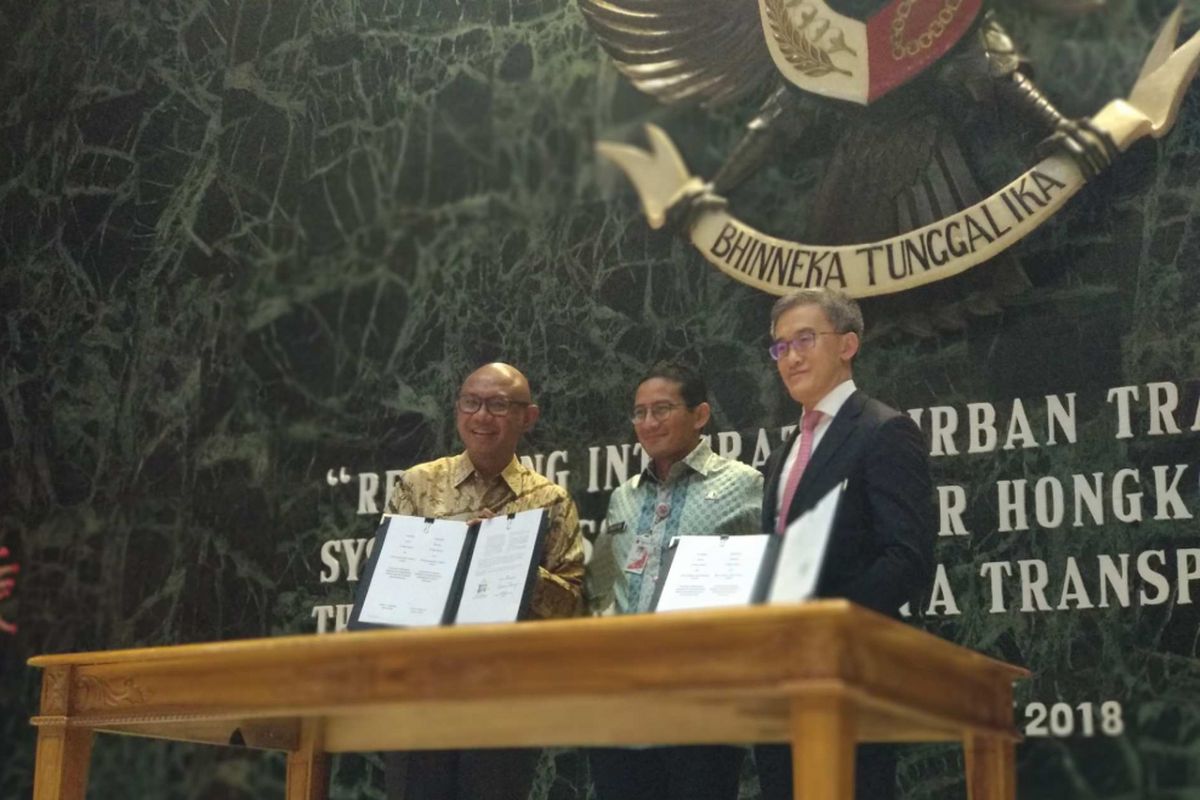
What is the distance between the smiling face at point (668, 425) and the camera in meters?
3.51

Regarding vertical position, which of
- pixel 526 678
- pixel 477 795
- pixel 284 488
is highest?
pixel 284 488

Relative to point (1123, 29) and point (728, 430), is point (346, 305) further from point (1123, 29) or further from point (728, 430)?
point (1123, 29)

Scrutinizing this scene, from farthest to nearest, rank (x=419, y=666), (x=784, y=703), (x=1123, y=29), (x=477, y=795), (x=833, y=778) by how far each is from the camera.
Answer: (x=1123, y=29) < (x=477, y=795) < (x=419, y=666) < (x=784, y=703) < (x=833, y=778)

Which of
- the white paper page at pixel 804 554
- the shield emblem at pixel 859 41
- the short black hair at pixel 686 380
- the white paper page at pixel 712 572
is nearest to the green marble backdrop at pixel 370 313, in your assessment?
the shield emblem at pixel 859 41

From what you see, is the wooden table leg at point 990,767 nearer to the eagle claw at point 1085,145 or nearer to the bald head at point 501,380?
the bald head at point 501,380

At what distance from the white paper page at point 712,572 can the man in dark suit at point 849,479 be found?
15 centimetres

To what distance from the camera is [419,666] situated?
2.54 metres

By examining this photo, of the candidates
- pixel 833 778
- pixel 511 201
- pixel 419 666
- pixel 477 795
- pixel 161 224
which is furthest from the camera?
pixel 161 224

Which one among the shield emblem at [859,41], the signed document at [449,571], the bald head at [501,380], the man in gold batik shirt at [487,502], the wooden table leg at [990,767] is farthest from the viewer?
the shield emblem at [859,41]

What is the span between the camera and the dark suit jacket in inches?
112

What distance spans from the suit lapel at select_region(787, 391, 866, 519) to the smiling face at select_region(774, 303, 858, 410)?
0.08m

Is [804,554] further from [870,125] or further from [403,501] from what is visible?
[870,125]

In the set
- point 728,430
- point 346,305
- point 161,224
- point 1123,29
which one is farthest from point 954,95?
point 161,224

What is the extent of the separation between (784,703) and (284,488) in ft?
9.64
